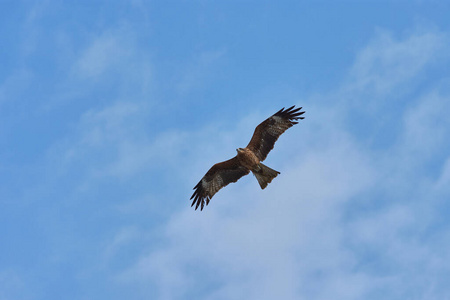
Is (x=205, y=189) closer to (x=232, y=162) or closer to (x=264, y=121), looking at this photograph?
(x=232, y=162)

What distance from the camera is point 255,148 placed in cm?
1986

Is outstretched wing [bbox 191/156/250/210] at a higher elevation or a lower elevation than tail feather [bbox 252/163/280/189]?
higher

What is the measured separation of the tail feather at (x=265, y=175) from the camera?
63.9 feet

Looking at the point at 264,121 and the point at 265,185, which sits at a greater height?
the point at 264,121

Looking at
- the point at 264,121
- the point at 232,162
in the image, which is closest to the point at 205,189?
the point at 232,162

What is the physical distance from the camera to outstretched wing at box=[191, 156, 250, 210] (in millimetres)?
20359

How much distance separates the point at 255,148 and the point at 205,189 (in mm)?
2394

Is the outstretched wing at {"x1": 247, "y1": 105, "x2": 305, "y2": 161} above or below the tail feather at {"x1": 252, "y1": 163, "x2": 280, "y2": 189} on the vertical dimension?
above

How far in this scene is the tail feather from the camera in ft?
63.9

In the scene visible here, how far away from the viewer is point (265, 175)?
1959 cm

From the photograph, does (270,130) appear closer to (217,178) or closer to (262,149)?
(262,149)

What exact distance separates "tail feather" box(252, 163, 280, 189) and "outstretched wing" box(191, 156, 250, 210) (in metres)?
0.78

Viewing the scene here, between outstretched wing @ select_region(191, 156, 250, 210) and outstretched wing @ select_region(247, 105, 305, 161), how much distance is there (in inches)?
30.8

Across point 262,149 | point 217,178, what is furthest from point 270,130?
point 217,178
